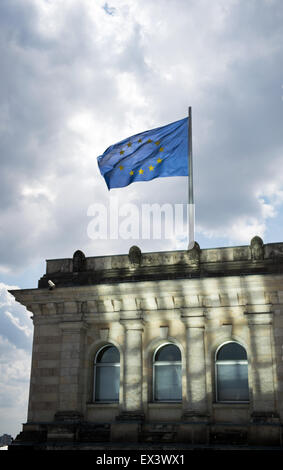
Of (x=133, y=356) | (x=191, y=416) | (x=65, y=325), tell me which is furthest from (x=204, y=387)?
A: (x=65, y=325)

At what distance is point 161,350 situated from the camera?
83.3ft

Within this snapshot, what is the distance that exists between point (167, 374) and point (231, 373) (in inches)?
112

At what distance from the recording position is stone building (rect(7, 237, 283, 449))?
2302 centimetres

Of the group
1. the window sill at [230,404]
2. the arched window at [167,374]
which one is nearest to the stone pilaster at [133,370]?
the arched window at [167,374]

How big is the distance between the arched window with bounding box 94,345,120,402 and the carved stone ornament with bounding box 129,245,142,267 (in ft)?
13.2

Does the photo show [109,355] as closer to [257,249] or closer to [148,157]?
[257,249]

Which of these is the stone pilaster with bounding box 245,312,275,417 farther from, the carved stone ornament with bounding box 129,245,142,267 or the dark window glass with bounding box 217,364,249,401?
the carved stone ornament with bounding box 129,245,142,267

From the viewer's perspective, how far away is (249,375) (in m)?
23.2

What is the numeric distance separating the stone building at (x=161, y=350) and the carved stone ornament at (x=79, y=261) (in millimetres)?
55

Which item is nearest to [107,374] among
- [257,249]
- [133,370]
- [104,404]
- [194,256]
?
[104,404]

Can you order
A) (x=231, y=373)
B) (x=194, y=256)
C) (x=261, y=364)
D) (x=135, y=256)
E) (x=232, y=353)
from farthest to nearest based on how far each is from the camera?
(x=135, y=256), (x=194, y=256), (x=232, y=353), (x=231, y=373), (x=261, y=364)

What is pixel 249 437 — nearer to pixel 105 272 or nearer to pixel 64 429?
pixel 64 429
